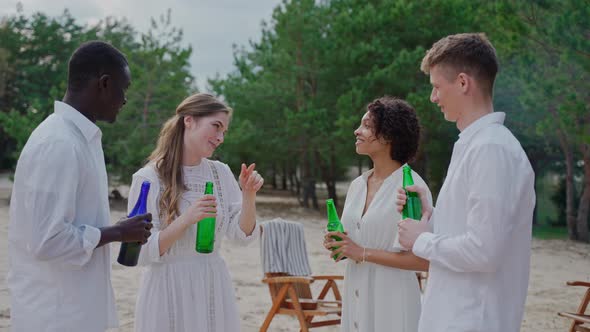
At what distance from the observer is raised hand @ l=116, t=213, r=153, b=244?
252 centimetres

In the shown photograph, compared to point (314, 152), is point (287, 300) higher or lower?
lower

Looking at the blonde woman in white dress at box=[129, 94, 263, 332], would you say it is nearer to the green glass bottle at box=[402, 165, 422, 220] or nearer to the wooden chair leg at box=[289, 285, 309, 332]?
the green glass bottle at box=[402, 165, 422, 220]

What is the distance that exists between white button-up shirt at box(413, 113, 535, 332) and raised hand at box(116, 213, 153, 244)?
102 cm

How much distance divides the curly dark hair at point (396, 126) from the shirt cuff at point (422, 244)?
1.35m

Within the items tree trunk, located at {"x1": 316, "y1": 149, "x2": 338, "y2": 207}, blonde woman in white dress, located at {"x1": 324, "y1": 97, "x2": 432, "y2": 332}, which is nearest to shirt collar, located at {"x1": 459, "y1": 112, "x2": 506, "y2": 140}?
blonde woman in white dress, located at {"x1": 324, "y1": 97, "x2": 432, "y2": 332}

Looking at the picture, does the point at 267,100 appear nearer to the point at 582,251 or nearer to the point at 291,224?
the point at 582,251

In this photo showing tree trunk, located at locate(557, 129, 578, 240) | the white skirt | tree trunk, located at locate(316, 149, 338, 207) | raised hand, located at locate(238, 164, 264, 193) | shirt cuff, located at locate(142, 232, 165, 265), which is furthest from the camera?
tree trunk, located at locate(316, 149, 338, 207)

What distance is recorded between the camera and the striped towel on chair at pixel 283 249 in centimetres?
637

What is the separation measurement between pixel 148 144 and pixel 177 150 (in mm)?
17028

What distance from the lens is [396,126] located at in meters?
3.73

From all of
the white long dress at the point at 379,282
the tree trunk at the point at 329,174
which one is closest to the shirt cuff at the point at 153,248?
the white long dress at the point at 379,282

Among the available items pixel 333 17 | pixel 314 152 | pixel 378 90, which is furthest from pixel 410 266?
pixel 314 152

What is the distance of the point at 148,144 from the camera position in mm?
20281

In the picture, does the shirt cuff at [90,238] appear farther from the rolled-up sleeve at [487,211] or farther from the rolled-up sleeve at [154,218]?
the rolled-up sleeve at [487,211]
